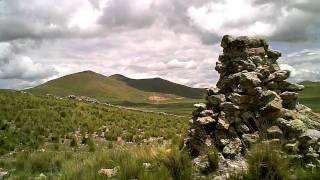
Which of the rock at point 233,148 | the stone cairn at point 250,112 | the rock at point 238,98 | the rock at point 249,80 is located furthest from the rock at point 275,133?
the rock at point 249,80

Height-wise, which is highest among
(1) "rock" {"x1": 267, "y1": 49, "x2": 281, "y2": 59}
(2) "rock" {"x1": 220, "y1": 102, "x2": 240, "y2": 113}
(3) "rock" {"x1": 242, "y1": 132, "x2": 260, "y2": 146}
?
(1) "rock" {"x1": 267, "y1": 49, "x2": 281, "y2": 59}

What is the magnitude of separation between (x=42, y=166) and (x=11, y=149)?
557 cm

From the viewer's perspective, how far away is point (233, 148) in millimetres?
13352

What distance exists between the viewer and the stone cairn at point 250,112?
42.8ft

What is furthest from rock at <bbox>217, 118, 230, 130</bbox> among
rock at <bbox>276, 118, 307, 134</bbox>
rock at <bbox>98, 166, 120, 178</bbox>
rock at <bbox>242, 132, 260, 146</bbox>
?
rock at <bbox>98, 166, 120, 178</bbox>

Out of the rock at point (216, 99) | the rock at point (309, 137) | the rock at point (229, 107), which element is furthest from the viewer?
the rock at point (216, 99)

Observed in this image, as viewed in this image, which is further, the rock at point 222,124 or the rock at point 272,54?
the rock at point 272,54

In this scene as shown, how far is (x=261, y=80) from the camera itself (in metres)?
14.8

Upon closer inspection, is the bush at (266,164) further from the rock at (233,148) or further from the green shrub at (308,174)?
the rock at (233,148)

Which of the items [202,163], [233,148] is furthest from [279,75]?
[202,163]

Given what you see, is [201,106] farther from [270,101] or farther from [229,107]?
[270,101]

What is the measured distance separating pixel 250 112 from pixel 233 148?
1.46 metres

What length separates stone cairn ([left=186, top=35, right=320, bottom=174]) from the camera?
513 inches

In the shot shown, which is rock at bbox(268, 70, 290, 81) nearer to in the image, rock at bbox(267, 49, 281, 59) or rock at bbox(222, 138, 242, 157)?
rock at bbox(267, 49, 281, 59)
